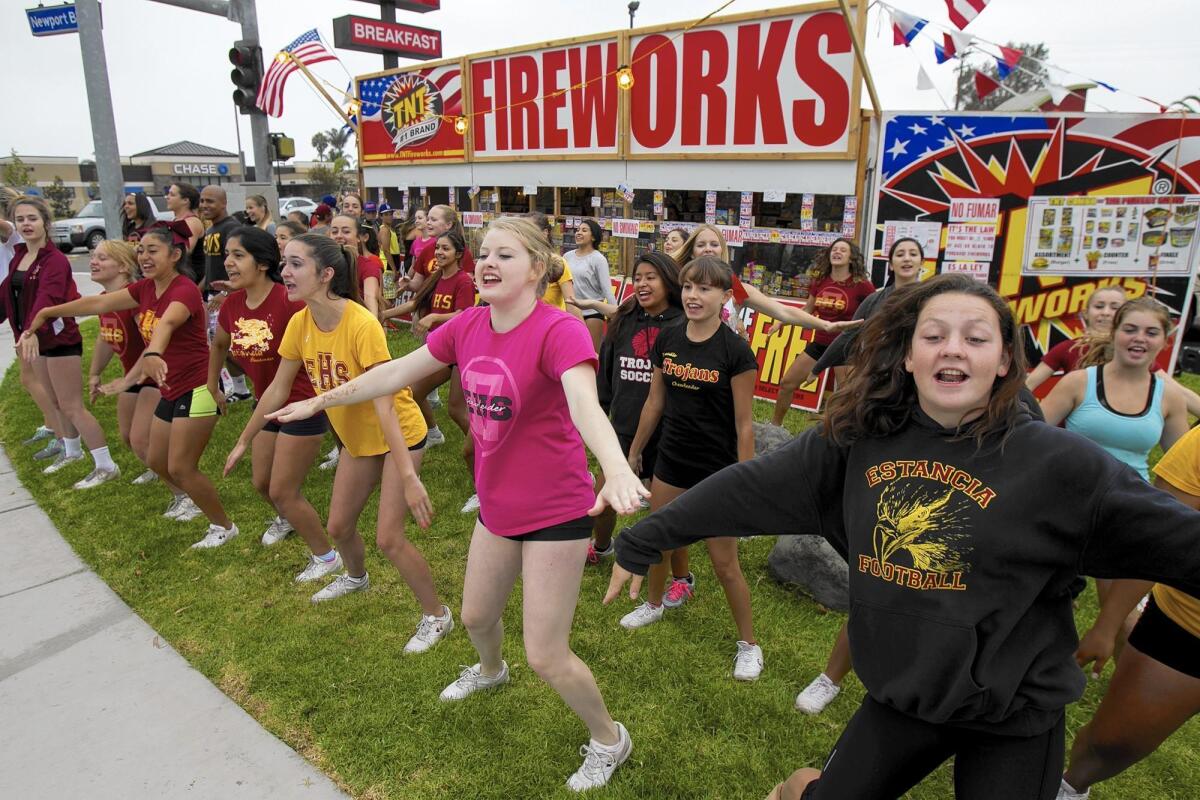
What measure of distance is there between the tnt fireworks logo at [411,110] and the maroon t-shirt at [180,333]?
810 centimetres

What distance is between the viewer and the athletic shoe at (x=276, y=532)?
16.7ft

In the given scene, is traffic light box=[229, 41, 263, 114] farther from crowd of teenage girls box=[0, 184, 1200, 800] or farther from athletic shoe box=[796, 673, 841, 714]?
athletic shoe box=[796, 673, 841, 714]

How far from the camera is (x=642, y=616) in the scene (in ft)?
13.2

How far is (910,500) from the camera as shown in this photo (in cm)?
173

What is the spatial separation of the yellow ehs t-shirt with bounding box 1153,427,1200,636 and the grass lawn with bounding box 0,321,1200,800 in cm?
→ 108

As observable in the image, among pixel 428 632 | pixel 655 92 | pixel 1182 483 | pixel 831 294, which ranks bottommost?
pixel 428 632

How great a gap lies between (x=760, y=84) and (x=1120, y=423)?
228 inches

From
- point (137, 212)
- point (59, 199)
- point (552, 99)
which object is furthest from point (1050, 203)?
point (59, 199)

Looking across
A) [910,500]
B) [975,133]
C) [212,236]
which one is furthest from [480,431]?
[975,133]

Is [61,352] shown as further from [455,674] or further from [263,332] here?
[455,674]

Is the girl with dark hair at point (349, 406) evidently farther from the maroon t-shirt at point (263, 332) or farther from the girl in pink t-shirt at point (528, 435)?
the girl in pink t-shirt at point (528, 435)

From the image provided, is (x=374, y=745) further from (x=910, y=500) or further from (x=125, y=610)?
(x=910, y=500)

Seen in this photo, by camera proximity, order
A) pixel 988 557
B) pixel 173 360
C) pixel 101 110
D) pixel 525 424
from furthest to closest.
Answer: pixel 101 110, pixel 173 360, pixel 525 424, pixel 988 557

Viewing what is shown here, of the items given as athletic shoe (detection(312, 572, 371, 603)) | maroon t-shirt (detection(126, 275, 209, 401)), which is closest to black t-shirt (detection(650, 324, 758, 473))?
athletic shoe (detection(312, 572, 371, 603))
